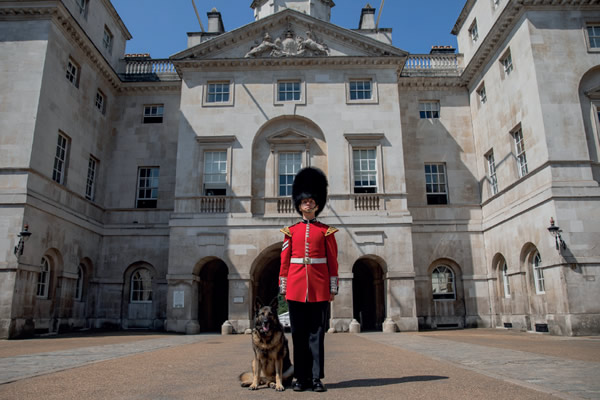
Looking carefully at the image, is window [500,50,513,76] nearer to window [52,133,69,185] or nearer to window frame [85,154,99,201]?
window [52,133,69,185]

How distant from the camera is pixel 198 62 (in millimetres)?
22484

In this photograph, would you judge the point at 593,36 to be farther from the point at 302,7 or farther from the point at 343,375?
the point at 343,375

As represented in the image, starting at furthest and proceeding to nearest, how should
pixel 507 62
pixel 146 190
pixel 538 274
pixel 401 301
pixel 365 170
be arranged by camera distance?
1. pixel 146 190
2. pixel 365 170
3. pixel 507 62
4. pixel 401 301
5. pixel 538 274

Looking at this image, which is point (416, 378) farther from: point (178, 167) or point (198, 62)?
point (198, 62)

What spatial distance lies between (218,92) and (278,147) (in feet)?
13.6

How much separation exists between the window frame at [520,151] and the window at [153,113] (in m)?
17.8

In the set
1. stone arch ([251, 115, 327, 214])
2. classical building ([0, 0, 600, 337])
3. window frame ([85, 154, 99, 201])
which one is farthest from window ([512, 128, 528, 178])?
window frame ([85, 154, 99, 201])

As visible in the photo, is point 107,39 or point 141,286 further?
point 107,39

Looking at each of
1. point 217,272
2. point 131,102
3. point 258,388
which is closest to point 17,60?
point 131,102

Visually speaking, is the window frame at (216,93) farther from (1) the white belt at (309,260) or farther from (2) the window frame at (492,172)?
(1) the white belt at (309,260)

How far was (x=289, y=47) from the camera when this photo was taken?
22781 millimetres

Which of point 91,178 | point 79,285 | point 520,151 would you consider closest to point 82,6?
point 91,178

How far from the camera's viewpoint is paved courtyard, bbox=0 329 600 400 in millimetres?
5492

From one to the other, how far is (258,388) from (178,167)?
1687 cm
